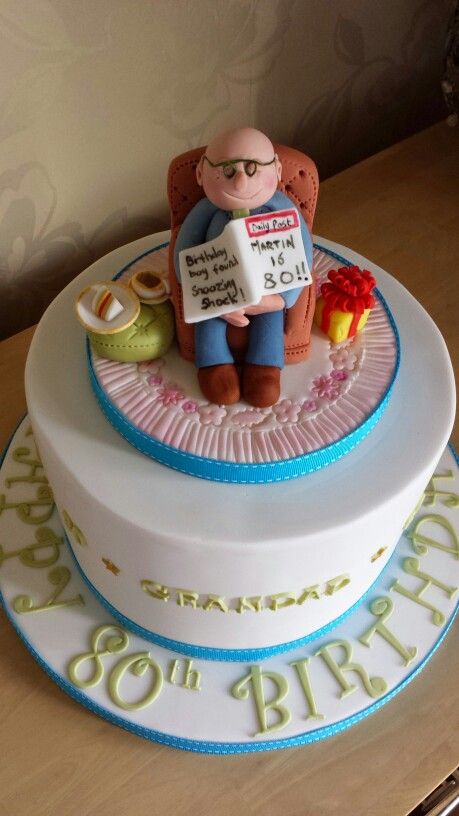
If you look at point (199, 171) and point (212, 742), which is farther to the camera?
point (212, 742)

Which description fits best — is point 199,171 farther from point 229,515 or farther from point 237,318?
point 229,515

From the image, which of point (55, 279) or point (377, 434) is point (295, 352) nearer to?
point (377, 434)

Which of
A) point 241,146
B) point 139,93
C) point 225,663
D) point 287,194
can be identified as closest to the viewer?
point 241,146

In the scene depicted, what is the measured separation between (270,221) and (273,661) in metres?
0.47

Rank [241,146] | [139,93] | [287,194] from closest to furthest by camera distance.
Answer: [241,146] → [287,194] → [139,93]

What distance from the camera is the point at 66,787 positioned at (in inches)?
30.6

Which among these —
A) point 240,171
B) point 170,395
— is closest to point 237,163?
point 240,171

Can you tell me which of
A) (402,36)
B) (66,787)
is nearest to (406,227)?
(402,36)

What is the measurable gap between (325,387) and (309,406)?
0.03 meters

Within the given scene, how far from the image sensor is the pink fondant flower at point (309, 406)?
70cm

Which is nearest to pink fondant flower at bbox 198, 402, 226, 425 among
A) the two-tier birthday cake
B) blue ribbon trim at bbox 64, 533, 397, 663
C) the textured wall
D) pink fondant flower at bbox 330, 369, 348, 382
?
the two-tier birthday cake

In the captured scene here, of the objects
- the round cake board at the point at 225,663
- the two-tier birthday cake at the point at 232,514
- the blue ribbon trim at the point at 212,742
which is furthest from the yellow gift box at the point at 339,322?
the blue ribbon trim at the point at 212,742

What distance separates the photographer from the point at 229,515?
2.15 feet

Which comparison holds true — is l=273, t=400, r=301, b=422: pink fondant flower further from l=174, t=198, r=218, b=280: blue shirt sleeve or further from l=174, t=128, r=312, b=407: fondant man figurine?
l=174, t=198, r=218, b=280: blue shirt sleeve
